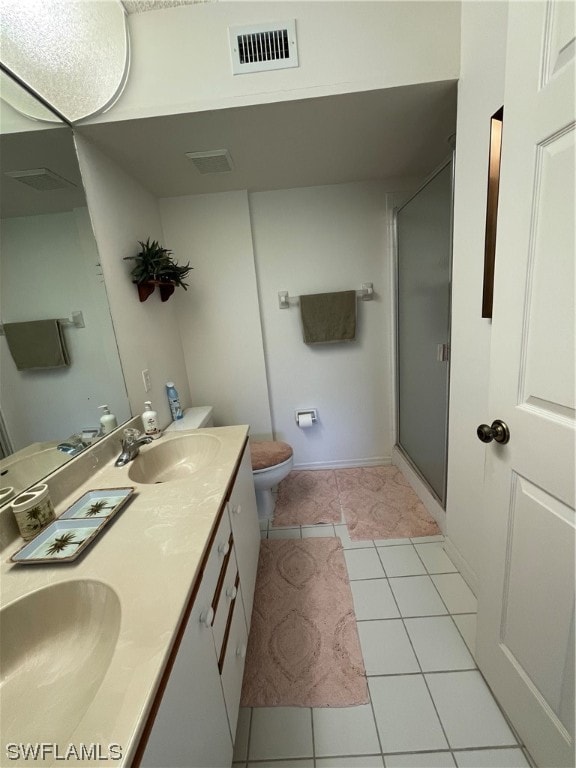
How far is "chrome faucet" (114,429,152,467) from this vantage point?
48.5 inches

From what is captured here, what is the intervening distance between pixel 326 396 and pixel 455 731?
175 centimetres

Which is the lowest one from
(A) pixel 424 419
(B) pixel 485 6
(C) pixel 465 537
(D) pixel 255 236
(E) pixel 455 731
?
(E) pixel 455 731

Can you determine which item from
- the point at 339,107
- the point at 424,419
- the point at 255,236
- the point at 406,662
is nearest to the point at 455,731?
the point at 406,662

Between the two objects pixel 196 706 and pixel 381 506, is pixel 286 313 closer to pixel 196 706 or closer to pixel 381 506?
pixel 381 506

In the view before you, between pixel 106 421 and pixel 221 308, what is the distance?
45.9 inches

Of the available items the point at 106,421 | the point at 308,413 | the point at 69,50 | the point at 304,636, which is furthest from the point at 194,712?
the point at 69,50

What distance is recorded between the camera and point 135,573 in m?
0.68

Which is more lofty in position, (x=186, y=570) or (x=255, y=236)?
(x=255, y=236)

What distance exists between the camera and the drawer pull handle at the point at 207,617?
27.9 inches

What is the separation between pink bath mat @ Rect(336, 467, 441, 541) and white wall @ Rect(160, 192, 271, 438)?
30.2 inches

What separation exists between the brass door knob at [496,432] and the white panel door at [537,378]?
0.07 ft

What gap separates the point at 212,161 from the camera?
157 cm

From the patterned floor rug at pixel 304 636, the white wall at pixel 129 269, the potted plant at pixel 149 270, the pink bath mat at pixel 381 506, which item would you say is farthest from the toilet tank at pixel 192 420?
the pink bath mat at pixel 381 506

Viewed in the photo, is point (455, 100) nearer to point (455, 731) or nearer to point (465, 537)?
point (465, 537)
